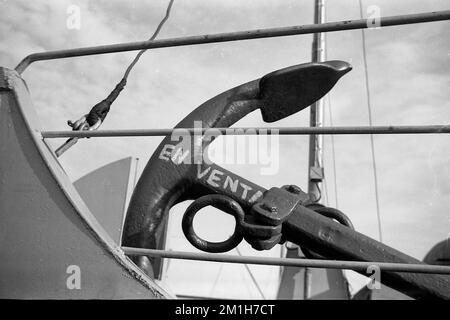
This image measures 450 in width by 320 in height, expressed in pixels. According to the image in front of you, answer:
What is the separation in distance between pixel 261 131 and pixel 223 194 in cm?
26

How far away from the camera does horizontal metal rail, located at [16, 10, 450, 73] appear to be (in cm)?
144

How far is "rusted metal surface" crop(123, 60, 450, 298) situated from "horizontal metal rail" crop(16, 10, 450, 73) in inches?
8.2

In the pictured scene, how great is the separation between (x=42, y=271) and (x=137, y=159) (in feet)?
9.37

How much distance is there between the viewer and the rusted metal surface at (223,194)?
1443 mm

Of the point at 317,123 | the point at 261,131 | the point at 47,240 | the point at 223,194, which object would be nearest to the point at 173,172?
the point at 223,194

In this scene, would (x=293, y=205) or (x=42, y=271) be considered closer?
(x=42, y=271)

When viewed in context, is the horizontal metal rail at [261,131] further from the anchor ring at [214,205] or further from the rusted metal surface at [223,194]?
the anchor ring at [214,205]

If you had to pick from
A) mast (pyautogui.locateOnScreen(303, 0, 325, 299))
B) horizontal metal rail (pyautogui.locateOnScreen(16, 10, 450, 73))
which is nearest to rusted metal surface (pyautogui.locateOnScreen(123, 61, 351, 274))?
horizontal metal rail (pyautogui.locateOnScreen(16, 10, 450, 73))

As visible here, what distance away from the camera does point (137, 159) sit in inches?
163

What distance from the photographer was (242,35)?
61.1 inches

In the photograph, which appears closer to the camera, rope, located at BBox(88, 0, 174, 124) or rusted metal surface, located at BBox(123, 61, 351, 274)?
rusted metal surface, located at BBox(123, 61, 351, 274)

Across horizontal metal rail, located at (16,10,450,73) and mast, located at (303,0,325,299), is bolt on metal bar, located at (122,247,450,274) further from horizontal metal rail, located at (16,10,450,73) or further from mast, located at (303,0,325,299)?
mast, located at (303,0,325,299)
